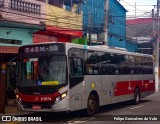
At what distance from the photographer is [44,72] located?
509 inches

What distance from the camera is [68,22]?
27719mm

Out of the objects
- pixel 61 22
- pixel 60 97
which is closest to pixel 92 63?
pixel 60 97

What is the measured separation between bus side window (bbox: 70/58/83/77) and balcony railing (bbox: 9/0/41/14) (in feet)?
32.1

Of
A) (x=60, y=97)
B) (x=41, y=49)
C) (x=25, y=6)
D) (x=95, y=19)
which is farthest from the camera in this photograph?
(x=95, y=19)

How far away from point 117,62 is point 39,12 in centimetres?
909

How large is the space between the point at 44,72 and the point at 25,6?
1121 centimetres

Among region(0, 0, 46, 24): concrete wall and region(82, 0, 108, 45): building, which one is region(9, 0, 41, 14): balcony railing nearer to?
region(0, 0, 46, 24): concrete wall

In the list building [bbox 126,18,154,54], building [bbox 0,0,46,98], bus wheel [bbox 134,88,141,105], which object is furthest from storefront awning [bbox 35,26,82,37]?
building [bbox 126,18,154,54]

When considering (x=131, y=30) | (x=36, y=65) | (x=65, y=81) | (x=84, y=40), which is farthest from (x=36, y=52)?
(x=131, y=30)

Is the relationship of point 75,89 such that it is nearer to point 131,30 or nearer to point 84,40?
point 84,40

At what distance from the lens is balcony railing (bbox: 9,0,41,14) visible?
874 inches

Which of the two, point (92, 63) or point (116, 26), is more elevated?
point (116, 26)

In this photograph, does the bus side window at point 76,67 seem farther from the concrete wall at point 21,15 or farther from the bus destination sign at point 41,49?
the concrete wall at point 21,15

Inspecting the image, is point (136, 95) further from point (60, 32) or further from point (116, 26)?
point (116, 26)
